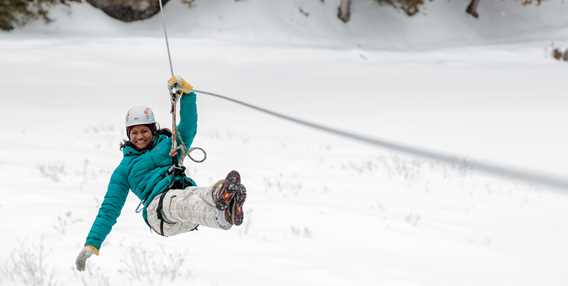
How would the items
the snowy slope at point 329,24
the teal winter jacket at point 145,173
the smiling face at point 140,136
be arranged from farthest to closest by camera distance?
the snowy slope at point 329,24, the smiling face at point 140,136, the teal winter jacket at point 145,173

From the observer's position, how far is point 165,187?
145 inches

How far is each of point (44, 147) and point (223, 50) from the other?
1281cm

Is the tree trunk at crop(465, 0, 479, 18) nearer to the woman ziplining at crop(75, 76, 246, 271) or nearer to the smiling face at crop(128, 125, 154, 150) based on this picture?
the woman ziplining at crop(75, 76, 246, 271)

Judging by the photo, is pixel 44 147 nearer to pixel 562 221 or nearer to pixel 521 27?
pixel 562 221

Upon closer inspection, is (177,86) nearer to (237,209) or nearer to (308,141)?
(237,209)

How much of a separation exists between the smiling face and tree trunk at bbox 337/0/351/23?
2544 centimetres

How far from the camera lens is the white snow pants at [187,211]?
11.2 feet

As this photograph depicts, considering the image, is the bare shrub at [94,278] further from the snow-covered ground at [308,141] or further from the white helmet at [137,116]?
the white helmet at [137,116]

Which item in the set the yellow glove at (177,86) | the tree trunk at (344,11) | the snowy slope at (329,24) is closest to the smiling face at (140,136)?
the yellow glove at (177,86)

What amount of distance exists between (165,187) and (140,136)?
1.17ft

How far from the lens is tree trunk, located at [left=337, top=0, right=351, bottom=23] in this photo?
92.4ft

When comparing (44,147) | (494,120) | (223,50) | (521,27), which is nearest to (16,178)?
(44,147)

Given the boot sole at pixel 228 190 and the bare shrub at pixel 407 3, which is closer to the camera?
the boot sole at pixel 228 190

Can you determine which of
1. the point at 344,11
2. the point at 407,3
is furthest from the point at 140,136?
the point at 344,11
